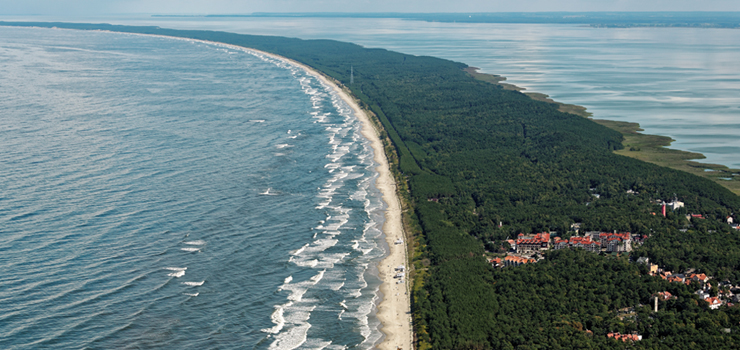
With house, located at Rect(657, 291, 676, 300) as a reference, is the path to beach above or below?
below

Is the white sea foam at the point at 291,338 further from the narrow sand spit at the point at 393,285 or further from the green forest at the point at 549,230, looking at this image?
the green forest at the point at 549,230

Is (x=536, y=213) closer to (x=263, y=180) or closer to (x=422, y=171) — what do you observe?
(x=422, y=171)

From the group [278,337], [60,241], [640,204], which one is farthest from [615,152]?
[60,241]

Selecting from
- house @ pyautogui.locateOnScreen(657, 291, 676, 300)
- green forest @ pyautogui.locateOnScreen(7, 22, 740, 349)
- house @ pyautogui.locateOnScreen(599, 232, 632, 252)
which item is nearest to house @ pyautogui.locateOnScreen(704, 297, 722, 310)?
green forest @ pyautogui.locateOnScreen(7, 22, 740, 349)

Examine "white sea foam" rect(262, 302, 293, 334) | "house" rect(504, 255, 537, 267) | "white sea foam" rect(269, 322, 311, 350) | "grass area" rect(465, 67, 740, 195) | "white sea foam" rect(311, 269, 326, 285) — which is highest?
"grass area" rect(465, 67, 740, 195)

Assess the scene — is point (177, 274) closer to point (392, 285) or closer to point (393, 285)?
point (392, 285)

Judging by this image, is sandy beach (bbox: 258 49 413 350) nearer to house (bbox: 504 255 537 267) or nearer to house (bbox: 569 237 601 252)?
house (bbox: 504 255 537 267)

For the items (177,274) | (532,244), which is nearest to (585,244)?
(532,244)
